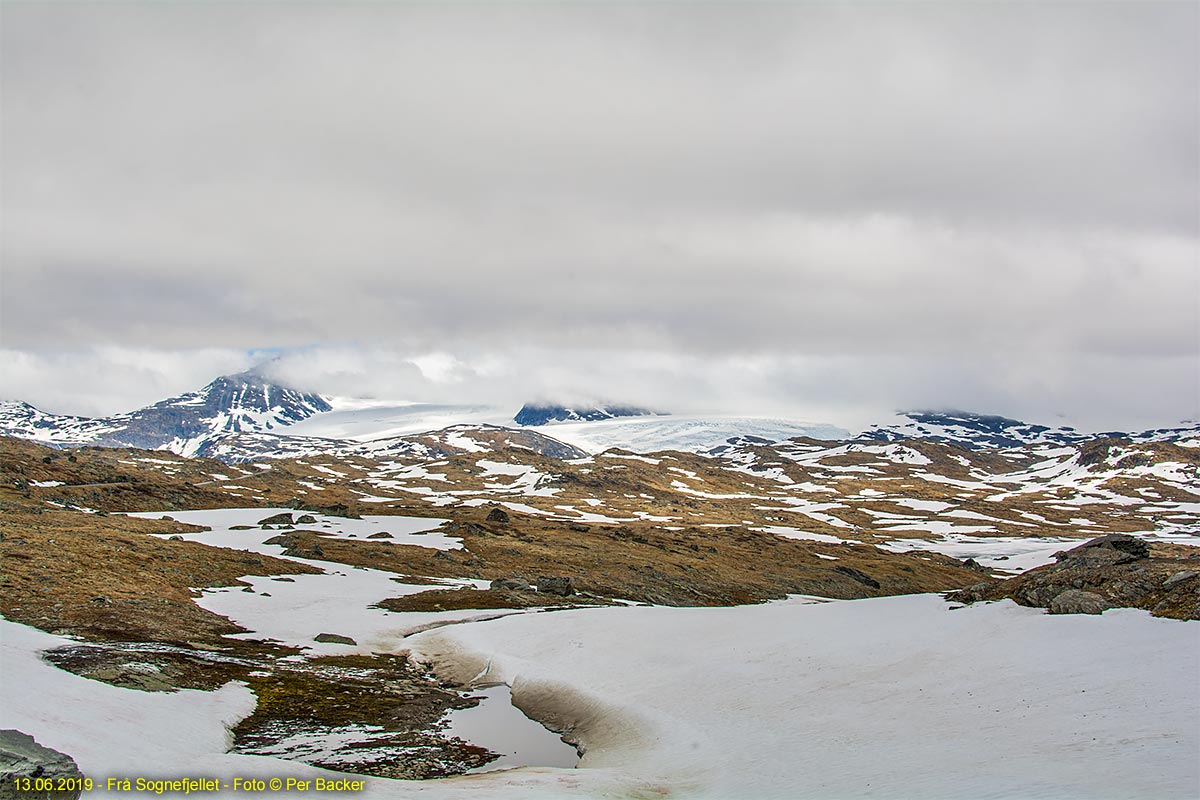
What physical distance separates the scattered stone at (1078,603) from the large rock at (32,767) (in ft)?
107

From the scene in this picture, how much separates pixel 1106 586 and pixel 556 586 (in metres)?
54.9

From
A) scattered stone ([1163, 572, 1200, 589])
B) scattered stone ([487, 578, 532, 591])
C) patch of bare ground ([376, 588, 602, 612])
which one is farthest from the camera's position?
scattered stone ([487, 578, 532, 591])

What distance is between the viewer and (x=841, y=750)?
69.5ft

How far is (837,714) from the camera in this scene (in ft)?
79.9

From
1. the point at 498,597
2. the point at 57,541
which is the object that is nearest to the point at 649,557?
the point at 498,597

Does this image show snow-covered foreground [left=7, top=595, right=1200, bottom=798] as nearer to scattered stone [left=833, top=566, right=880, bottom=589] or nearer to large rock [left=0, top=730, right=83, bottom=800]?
large rock [left=0, top=730, right=83, bottom=800]

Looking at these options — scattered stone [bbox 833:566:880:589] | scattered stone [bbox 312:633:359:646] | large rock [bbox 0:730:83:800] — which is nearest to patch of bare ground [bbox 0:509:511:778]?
scattered stone [bbox 312:633:359:646]

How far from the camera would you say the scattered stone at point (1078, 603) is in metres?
27.9

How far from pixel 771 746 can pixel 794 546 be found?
127 m

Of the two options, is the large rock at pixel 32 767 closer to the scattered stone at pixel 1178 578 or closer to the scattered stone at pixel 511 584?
the scattered stone at pixel 1178 578

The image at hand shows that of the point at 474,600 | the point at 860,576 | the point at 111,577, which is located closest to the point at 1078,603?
the point at 474,600

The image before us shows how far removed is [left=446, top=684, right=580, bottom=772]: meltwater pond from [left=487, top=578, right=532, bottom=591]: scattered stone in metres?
41.4


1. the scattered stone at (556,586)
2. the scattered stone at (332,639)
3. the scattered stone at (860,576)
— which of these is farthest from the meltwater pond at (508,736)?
the scattered stone at (860,576)

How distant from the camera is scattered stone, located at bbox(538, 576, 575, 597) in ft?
248
